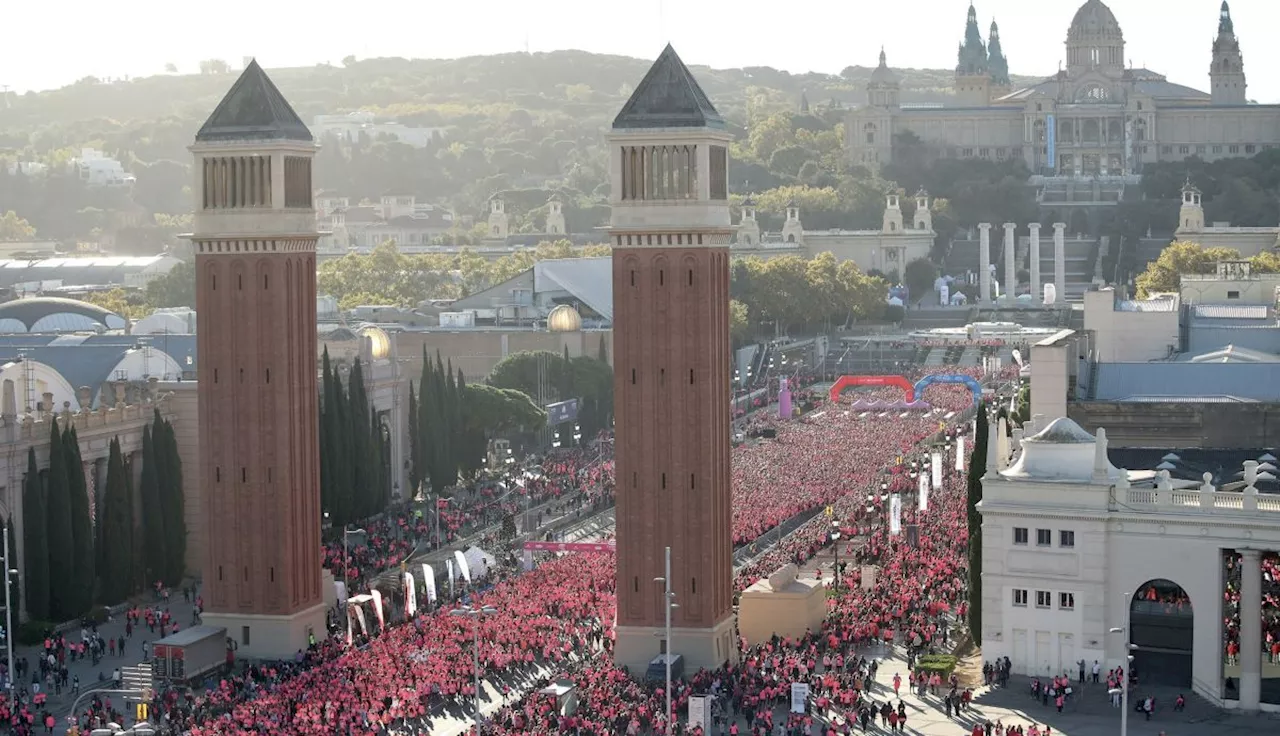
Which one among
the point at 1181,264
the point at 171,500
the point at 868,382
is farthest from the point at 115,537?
the point at 1181,264

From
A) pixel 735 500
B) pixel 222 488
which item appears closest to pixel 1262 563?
pixel 222 488

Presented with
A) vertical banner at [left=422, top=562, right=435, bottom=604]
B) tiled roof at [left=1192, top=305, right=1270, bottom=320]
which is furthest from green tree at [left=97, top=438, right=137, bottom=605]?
tiled roof at [left=1192, top=305, right=1270, bottom=320]

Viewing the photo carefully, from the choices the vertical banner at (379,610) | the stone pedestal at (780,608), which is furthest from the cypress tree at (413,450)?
the stone pedestal at (780,608)

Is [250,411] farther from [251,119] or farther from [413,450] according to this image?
[413,450]

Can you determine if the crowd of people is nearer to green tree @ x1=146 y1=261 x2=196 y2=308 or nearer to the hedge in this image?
the hedge

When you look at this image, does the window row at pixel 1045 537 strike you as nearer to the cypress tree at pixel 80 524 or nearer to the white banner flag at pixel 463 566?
the white banner flag at pixel 463 566

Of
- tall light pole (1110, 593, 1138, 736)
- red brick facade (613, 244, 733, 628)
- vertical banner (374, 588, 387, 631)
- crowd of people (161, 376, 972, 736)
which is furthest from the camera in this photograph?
vertical banner (374, 588, 387, 631)

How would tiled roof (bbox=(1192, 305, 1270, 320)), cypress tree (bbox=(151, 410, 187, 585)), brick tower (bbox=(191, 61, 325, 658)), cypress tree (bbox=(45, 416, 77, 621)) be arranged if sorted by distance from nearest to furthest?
brick tower (bbox=(191, 61, 325, 658)) < cypress tree (bbox=(45, 416, 77, 621)) < cypress tree (bbox=(151, 410, 187, 585)) < tiled roof (bbox=(1192, 305, 1270, 320))
